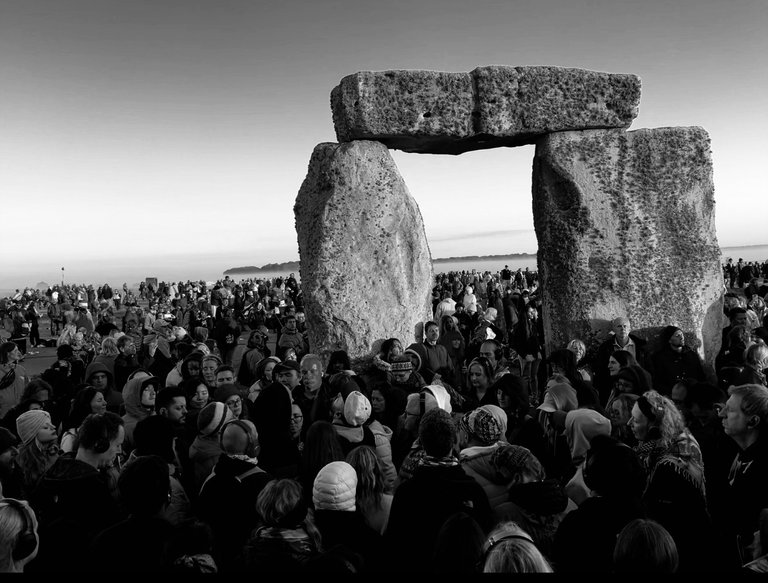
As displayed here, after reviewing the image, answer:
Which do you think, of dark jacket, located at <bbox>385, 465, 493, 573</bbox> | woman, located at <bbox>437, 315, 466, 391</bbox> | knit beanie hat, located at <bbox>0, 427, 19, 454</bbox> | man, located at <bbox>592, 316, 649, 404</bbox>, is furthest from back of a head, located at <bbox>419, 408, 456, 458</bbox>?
woman, located at <bbox>437, 315, 466, 391</bbox>

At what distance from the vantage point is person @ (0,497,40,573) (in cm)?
242

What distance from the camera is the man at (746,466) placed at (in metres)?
3.09

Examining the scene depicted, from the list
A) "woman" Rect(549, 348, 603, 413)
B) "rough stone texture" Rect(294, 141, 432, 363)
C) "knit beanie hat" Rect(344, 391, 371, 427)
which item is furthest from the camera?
"rough stone texture" Rect(294, 141, 432, 363)

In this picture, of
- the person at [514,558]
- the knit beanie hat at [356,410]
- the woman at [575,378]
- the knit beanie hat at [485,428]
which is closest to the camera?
the person at [514,558]

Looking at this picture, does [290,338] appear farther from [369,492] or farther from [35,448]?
[369,492]

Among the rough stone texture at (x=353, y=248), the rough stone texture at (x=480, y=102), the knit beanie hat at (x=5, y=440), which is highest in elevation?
the rough stone texture at (x=480, y=102)

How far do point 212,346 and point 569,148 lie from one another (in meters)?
5.51

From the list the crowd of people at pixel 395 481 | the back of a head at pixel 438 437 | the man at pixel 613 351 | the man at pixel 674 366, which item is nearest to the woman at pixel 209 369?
the crowd of people at pixel 395 481

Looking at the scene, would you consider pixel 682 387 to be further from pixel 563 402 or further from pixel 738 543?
pixel 738 543

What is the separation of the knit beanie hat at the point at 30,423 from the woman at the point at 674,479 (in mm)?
3426

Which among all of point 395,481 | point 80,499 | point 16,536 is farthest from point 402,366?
point 16,536

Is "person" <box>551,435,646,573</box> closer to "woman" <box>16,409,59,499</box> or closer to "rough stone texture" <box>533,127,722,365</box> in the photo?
"woman" <box>16,409,59,499</box>

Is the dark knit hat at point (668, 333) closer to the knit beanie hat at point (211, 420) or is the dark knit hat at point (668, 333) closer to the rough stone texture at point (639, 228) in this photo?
the rough stone texture at point (639, 228)

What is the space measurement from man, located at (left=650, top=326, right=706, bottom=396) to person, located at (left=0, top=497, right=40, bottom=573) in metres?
5.72
